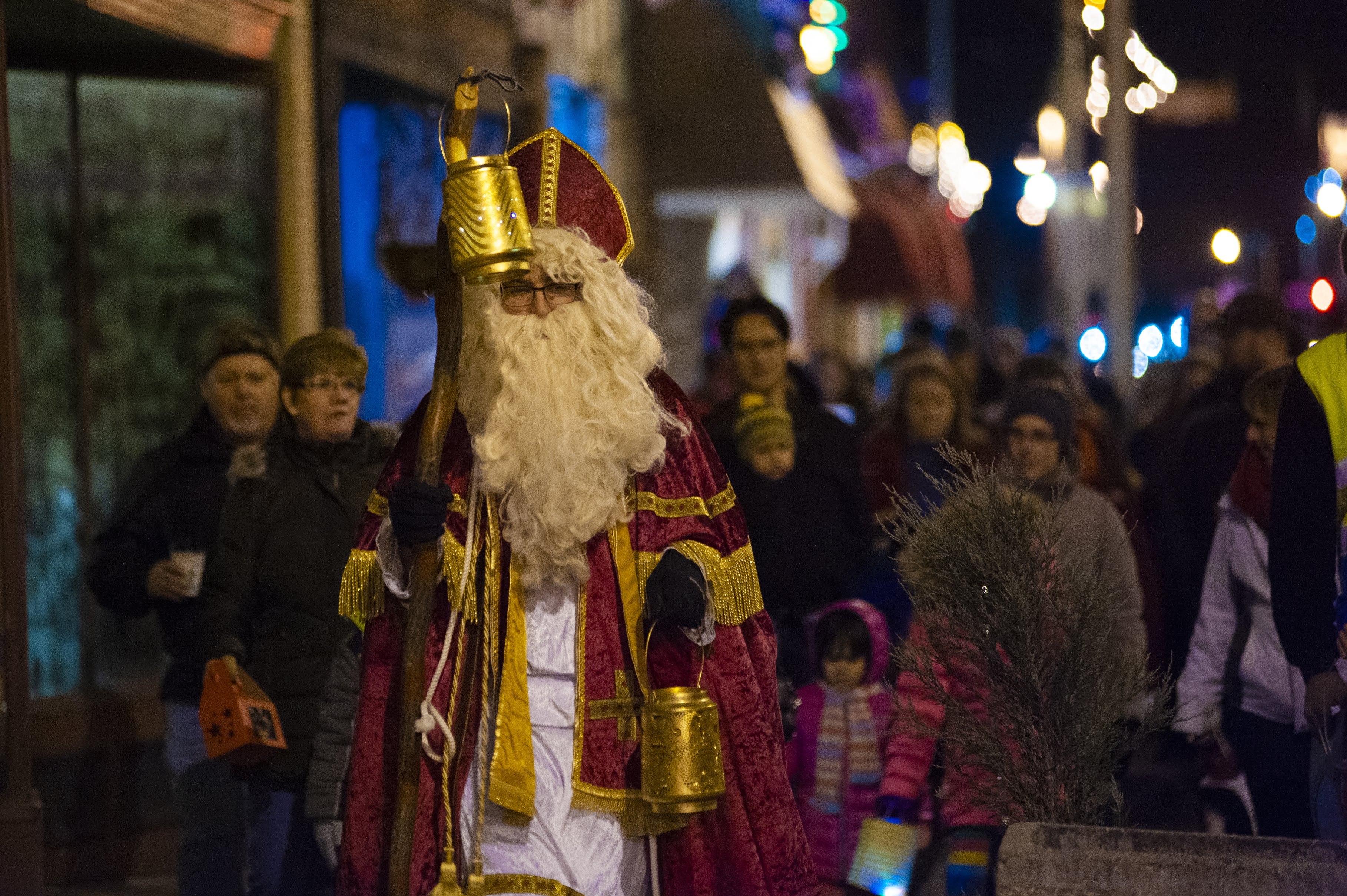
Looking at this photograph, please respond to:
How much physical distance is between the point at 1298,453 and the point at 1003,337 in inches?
606

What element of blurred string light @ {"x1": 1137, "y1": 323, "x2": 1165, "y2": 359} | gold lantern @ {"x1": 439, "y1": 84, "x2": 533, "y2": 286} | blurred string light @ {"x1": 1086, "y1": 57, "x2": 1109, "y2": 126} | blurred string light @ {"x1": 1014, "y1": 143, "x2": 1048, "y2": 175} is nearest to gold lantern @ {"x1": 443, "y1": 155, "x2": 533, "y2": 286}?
gold lantern @ {"x1": 439, "y1": 84, "x2": 533, "y2": 286}

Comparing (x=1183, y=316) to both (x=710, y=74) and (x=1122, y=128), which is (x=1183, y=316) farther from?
(x=710, y=74)

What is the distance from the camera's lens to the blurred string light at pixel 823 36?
26.3 m

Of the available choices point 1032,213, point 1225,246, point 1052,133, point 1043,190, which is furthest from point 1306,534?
point 1032,213

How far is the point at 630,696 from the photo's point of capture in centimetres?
432

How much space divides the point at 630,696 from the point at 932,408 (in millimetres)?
4036

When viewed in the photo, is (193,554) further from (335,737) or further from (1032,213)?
(1032,213)

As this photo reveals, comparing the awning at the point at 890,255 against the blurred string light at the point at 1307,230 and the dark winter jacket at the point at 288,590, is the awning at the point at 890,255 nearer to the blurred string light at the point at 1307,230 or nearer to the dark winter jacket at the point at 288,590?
the blurred string light at the point at 1307,230

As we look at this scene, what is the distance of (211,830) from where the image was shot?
19.9 ft

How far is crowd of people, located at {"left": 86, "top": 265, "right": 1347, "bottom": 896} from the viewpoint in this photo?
186 inches

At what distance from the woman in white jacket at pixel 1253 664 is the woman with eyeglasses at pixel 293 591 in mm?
2644

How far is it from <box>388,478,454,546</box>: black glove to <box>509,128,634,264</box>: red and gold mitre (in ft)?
2.62

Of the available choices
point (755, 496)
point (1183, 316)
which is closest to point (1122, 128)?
point (1183, 316)

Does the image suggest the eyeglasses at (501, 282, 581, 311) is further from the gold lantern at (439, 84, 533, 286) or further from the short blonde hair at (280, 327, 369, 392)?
the short blonde hair at (280, 327, 369, 392)
